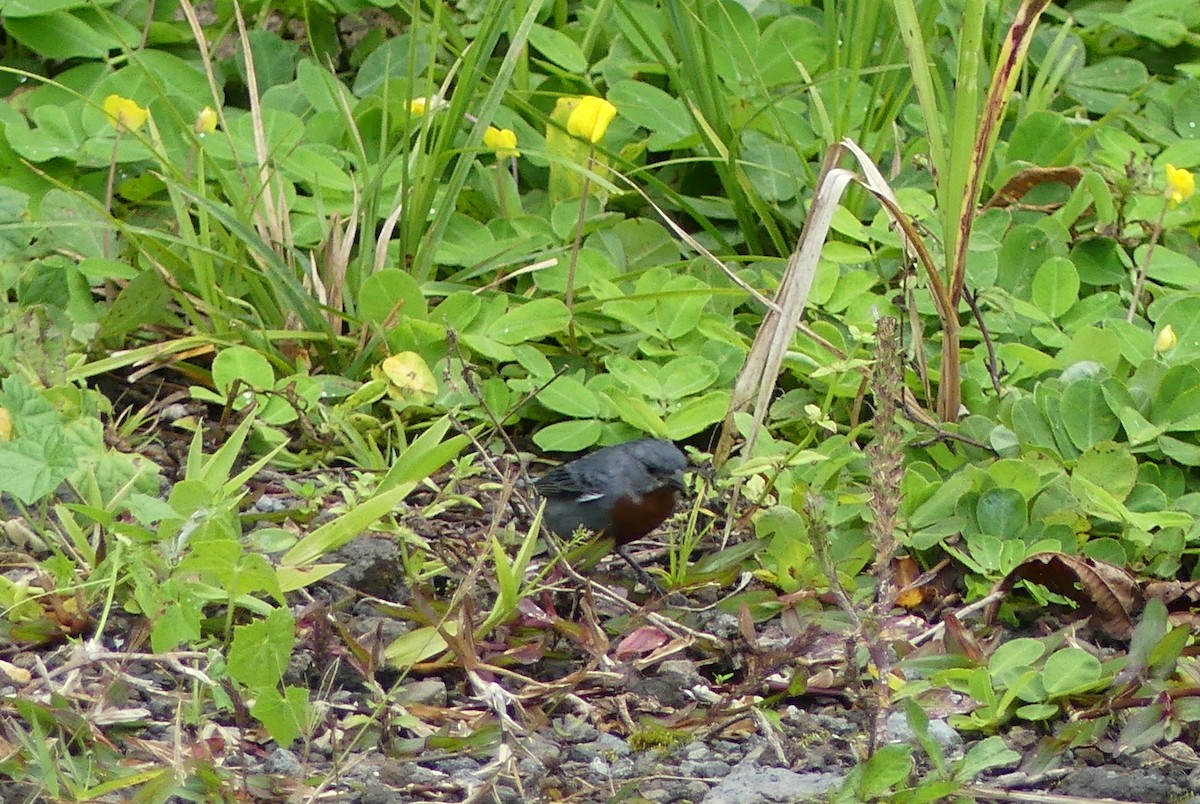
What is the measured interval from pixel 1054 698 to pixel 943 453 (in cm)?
95

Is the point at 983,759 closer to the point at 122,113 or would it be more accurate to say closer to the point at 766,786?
the point at 766,786

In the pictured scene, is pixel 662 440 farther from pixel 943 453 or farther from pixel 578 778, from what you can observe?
pixel 578 778

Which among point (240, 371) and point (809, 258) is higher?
point (809, 258)

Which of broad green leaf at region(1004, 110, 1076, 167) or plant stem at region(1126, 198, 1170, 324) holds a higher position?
broad green leaf at region(1004, 110, 1076, 167)

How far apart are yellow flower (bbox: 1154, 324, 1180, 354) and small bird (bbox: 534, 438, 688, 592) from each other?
126cm

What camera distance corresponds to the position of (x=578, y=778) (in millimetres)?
2965

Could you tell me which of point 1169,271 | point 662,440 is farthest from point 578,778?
point 1169,271

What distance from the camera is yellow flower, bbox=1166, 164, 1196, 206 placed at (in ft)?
14.6

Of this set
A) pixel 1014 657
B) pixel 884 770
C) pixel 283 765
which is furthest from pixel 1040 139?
pixel 283 765

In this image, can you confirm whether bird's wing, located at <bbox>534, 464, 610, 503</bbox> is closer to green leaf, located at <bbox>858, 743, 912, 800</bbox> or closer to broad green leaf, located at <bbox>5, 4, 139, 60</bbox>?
green leaf, located at <bbox>858, 743, 912, 800</bbox>

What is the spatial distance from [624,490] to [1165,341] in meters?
1.45

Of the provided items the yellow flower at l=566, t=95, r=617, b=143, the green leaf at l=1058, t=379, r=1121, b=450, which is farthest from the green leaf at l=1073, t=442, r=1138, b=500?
the yellow flower at l=566, t=95, r=617, b=143

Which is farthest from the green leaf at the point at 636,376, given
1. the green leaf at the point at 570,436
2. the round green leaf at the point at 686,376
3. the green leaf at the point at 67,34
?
the green leaf at the point at 67,34

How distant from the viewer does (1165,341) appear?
4.05 meters
